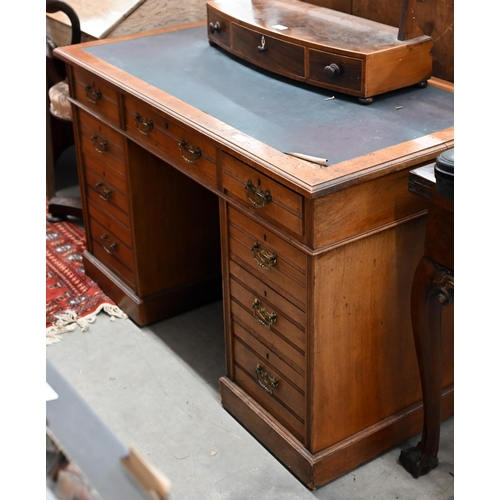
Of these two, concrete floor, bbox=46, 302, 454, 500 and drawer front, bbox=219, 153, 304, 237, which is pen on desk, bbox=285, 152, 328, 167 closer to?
drawer front, bbox=219, 153, 304, 237

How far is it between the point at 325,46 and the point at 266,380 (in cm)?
106

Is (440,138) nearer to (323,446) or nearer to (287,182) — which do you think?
(287,182)

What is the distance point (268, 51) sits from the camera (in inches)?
101

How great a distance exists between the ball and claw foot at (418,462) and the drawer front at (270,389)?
336mm

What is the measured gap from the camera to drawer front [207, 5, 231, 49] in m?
2.76

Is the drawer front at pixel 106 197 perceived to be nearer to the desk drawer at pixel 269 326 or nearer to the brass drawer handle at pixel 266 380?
the desk drawer at pixel 269 326

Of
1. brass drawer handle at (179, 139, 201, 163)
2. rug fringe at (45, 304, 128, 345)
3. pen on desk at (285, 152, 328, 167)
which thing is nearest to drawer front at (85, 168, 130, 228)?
rug fringe at (45, 304, 128, 345)

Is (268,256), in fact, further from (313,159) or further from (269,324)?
(313,159)

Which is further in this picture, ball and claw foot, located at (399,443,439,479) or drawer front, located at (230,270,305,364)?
ball and claw foot, located at (399,443,439,479)

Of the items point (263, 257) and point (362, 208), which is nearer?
point (362, 208)

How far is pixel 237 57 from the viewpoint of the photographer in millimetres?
2777

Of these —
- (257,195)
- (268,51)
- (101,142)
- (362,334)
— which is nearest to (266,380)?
(362,334)

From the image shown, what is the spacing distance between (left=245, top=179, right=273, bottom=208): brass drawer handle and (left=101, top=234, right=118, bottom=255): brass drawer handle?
1.21 metres

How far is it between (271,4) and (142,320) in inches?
53.1
